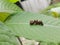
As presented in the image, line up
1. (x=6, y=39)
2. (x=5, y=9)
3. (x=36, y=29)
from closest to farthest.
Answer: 1. (x=6, y=39)
2. (x=36, y=29)
3. (x=5, y=9)

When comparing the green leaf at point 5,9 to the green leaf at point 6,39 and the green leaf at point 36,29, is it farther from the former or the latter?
the green leaf at point 6,39

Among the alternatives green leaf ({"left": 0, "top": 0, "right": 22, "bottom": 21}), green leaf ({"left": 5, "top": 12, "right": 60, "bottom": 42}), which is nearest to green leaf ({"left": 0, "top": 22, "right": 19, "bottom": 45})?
green leaf ({"left": 5, "top": 12, "right": 60, "bottom": 42})

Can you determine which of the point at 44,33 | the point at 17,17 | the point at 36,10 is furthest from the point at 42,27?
the point at 36,10

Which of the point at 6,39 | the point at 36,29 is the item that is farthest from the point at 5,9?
the point at 6,39

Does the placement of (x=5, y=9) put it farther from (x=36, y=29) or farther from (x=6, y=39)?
(x=6, y=39)

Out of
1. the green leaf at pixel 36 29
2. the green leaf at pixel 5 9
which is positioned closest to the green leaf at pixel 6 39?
the green leaf at pixel 36 29

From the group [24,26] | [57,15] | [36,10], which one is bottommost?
[36,10]

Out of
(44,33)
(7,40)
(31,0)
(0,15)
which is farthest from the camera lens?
(31,0)

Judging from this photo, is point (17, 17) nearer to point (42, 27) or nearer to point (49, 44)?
point (42, 27)
